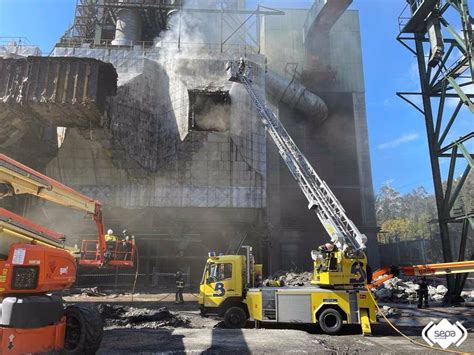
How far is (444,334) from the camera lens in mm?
9062

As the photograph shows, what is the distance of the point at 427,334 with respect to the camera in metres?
8.66

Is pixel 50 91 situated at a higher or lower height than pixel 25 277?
higher

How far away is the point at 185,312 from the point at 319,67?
21196 mm

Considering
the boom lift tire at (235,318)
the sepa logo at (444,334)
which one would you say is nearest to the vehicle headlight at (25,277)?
the boom lift tire at (235,318)

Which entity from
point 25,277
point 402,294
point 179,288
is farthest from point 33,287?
point 402,294

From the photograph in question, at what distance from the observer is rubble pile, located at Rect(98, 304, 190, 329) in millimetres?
9784

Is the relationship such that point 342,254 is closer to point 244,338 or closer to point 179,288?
point 244,338

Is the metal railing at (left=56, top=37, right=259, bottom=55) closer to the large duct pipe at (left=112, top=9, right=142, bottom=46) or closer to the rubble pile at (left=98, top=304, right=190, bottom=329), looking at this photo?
the large duct pipe at (left=112, top=9, right=142, bottom=46)

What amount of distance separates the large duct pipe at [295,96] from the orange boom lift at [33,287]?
2055 centimetres

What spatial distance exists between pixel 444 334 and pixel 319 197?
511cm

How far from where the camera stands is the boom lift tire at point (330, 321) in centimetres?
867

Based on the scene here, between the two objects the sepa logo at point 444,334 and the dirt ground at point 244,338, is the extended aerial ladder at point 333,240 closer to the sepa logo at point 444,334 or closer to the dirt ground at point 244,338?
the dirt ground at point 244,338

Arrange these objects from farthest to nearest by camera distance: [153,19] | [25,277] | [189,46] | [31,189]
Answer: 1. [153,19]
2. [189,46]
3. [31,189]
4. [25,277]

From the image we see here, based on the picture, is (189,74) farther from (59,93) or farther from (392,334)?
(392,334)
